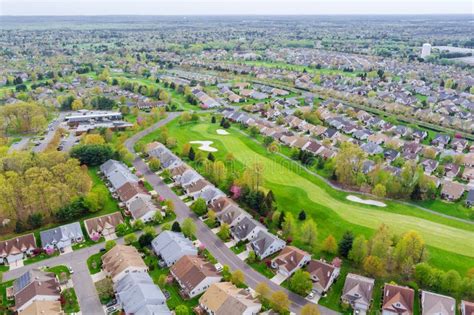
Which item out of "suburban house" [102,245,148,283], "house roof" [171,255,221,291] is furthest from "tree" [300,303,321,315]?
"suburban house" [102,245,148,283]

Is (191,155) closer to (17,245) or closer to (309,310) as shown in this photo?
(17,245)

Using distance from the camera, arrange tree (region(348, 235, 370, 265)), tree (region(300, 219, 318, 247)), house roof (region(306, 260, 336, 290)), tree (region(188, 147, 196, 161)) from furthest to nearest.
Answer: tree (region(188, 147, 196, 161)) < tree (region(300, 219, 318, 247)) < tree (region(348, 235, 370, 265)) < house roof (region(306, 260, 336, 290))

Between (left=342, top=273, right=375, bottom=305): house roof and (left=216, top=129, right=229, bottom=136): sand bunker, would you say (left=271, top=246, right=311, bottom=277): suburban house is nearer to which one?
(left=342, top=273, right=375, bottom=305): house roof

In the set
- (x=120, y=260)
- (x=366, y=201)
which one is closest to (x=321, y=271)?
(x=366, y=201)

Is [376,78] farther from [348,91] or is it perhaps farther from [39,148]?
[39,148]

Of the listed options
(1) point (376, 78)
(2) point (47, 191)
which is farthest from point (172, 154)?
(1) point (376, 78)

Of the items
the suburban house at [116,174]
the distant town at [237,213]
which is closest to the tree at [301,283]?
the distant town at [237,213]
